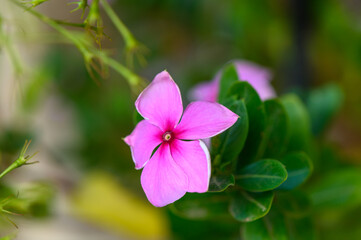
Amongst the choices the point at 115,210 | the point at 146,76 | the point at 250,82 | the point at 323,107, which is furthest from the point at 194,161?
the point at 146,76

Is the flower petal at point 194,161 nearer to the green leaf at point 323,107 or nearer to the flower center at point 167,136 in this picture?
the flower center at point 167,136

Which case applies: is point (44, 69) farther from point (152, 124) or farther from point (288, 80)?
point (152, 124)

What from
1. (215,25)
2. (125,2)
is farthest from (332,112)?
(125,2)

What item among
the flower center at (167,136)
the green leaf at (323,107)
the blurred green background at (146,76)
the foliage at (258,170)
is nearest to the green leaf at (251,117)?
the foliage at (258,170)

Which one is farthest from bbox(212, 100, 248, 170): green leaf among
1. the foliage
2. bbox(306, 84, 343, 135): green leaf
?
bbox(306, 84, 343, 135): green leaf

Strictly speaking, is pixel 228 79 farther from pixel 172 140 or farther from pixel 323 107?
pixel 323 107

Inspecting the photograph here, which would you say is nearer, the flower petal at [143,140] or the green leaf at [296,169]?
the flower petal at [143,140]
